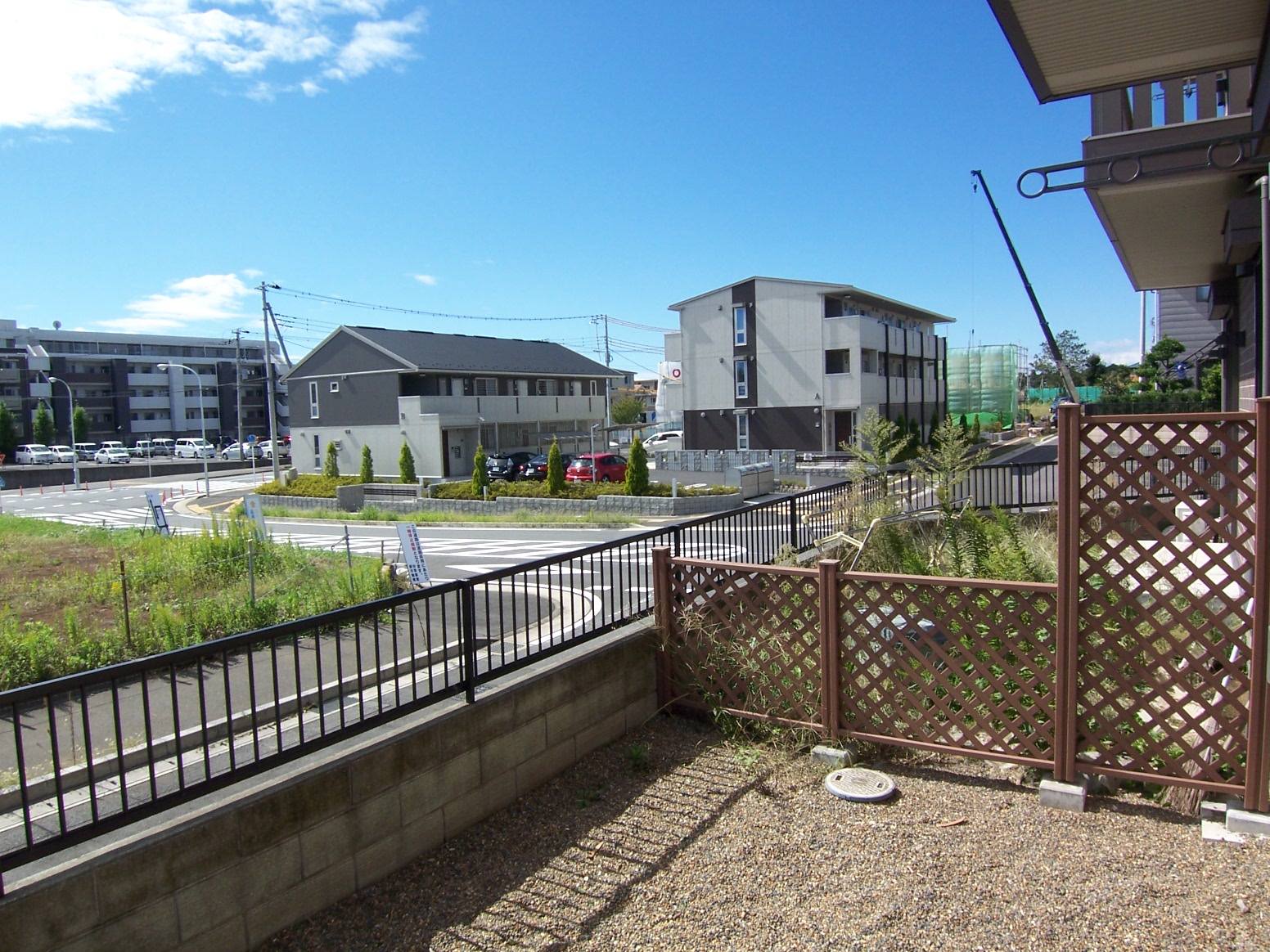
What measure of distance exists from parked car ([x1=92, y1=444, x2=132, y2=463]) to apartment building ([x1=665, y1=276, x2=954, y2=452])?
4001 centimetres

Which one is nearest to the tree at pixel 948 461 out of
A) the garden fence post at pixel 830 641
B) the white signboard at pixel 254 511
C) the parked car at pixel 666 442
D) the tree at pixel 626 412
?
the garden fence post at pixel 830 641

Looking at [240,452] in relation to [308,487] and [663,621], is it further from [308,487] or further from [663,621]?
A: [663,621]

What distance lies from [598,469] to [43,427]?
5373cm

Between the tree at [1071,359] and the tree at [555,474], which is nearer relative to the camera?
the tree at [555,474]

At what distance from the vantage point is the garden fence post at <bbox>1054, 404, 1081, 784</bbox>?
4680 mm

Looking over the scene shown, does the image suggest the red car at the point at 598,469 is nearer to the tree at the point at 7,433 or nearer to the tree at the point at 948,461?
the tree at the point at 948,461

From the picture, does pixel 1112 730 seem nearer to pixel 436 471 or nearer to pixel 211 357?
pixel 436 471

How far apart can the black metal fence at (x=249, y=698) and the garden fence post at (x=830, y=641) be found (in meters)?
1.60

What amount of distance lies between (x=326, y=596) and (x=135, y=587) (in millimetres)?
2762

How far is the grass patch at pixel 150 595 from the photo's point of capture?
7552 mm

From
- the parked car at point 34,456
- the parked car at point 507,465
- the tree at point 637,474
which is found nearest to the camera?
the tree at point 637,474

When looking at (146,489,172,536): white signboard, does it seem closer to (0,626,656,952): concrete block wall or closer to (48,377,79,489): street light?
(0,626,656,952): concrete block wall

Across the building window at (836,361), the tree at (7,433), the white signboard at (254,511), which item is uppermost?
the building window at (836,361)

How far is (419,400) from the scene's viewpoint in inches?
1608
